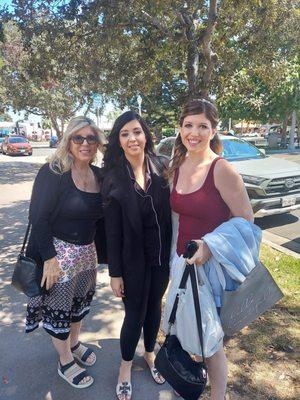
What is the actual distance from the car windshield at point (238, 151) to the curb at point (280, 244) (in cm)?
184

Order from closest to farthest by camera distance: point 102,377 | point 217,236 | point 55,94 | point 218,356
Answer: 1. point 217,236
2. point 218,356
3. point 102,377
4. point 55,94

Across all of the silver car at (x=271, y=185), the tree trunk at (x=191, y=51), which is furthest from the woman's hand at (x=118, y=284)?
the silver car at (x=271, y=185)

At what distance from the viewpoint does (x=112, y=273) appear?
2.38 metres

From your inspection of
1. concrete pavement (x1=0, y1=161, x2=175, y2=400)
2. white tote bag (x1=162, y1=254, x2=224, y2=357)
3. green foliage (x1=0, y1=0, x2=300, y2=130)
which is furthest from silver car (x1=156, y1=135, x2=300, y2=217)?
white tote bag (x1=162, y1=254, x2=224, y2=357)

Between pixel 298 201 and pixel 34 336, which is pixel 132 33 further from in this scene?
pixel 34 336

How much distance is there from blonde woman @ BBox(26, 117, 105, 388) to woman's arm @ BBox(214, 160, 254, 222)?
834 millimetres

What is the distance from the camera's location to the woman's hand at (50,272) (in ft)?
7.85

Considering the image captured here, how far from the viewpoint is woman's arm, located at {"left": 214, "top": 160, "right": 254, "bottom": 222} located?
2.07 m

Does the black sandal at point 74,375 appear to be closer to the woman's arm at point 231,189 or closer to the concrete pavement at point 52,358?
the concrete pavement at point 52,358

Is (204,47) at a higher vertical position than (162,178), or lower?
higher

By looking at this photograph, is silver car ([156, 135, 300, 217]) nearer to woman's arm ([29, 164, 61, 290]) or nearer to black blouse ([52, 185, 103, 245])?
black blouse ([52, 185, 103, 245])

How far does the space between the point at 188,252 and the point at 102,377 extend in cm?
139

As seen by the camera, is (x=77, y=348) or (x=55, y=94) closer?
(x=77, y=348)

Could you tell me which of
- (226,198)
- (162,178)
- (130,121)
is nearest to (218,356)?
(226,198)
